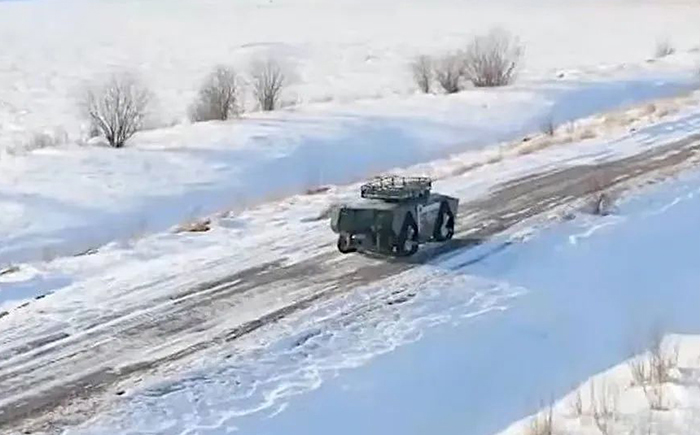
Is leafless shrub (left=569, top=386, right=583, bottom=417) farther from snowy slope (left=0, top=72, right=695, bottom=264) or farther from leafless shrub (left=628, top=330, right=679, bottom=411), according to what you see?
snowy slope (left=0, top=72, right=695, bottom=264)

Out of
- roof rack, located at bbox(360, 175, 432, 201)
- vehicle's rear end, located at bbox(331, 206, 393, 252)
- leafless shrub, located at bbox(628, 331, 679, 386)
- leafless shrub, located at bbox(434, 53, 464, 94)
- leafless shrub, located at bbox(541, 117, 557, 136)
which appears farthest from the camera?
leafless shrub, located at bbox(434, 53, 464, 94)

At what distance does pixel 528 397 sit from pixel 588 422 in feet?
5.21

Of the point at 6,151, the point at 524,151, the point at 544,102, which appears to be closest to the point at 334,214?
the point at 524,151

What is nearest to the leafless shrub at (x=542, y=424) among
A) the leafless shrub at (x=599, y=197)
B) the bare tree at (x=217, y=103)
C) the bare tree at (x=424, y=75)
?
the leafless shrub at (x=599, y=197)

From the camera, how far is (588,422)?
8188 millimetres

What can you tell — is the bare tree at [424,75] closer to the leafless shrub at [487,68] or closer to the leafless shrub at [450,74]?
the leafless shrub at [450,74]

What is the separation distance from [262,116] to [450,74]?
896 cm

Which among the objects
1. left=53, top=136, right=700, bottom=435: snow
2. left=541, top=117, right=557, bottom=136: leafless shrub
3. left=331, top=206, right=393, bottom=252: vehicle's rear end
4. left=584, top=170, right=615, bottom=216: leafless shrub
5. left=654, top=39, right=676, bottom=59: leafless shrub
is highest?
left=654, top=39, right=676, bottom=59: leafless shrub

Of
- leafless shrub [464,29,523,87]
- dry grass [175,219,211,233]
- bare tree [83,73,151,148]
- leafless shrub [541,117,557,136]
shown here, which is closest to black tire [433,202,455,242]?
dry grass [175,219,211,233]

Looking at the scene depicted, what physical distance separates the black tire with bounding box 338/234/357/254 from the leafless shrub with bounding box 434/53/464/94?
75.2 feet

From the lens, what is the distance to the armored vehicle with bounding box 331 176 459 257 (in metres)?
12.8

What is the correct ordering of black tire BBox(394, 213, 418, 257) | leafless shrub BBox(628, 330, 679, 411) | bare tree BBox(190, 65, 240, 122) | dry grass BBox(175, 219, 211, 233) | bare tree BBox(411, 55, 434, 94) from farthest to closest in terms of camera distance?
bare tree BBox(411, 55, 434, 94), bare tree BBox(190, 65, 240, 122), dry grass BBox(175, 219, 211, 233), black tire BBox(394, 213, 418, 257), leafless shrub BBox(628, 330, 679, 411)

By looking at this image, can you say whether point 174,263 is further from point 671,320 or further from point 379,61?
point 379,61

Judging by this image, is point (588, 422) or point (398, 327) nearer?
point (588, 422)
